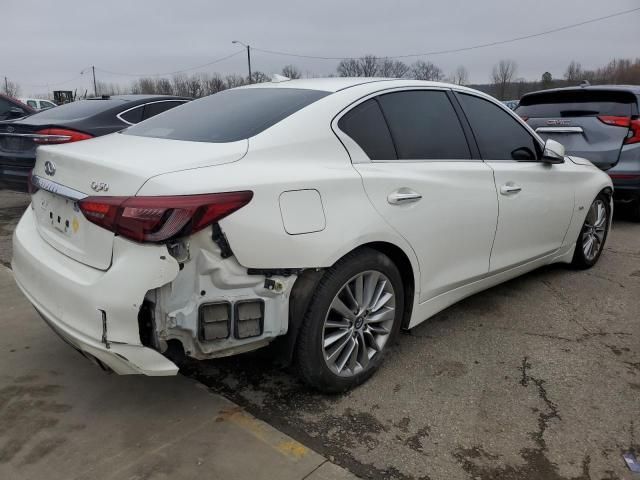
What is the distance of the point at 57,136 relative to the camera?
578 centimetres

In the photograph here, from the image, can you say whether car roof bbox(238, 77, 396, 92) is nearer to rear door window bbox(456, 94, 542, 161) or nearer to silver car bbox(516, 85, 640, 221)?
rear door window bbox(456, 94, 542, 161)

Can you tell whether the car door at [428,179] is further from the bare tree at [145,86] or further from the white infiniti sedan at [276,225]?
the bare tree at [145,86]

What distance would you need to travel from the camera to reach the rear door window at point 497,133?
3.51 metres

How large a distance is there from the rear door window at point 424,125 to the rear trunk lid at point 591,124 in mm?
3630

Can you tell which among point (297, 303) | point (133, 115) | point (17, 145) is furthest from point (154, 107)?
point (297, 303)

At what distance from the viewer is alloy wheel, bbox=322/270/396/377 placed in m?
2.65

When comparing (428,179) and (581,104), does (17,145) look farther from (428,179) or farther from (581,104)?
(581,104)

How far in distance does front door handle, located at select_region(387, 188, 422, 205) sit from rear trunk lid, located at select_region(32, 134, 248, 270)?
2.62 feet

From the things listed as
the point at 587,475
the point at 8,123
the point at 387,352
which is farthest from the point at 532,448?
the point at 8,123

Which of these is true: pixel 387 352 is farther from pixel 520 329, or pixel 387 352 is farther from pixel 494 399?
pixel 520 329

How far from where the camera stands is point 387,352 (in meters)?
3.01

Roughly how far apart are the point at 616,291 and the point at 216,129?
3488 millimetres

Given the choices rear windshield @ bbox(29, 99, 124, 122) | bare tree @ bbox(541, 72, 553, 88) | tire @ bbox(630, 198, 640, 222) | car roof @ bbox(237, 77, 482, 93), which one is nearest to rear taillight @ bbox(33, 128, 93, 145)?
rear windshield @ bbox(29, 99, 124, 122)

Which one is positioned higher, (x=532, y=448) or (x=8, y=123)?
(x=8, y=123)
